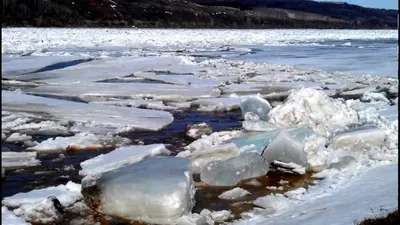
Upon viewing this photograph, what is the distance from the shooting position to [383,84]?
362 inches

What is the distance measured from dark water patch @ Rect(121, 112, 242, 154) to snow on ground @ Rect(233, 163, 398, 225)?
1.80 metres

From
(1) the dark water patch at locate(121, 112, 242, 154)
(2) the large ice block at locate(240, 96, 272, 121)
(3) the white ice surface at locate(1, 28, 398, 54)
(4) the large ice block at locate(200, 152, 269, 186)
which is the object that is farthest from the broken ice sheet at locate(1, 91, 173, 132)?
(3) the white ice surface at locate(1, 28, 398, 54)

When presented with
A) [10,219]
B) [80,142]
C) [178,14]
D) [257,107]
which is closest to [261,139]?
[257,107]

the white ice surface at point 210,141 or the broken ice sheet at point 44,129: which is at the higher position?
the white ice surface at point 210,141

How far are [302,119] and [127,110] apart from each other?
255 centimetres

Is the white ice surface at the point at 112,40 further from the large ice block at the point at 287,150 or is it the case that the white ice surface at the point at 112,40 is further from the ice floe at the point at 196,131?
the large ice block at the point at 287,150

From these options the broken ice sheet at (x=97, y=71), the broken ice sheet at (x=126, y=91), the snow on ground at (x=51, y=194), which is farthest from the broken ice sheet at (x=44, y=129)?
the broken ice sheet at (x=97, y=71)

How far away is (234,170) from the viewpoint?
3994 mm

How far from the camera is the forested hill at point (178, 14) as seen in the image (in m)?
58.6

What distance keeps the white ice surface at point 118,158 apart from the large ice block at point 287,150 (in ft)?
3.48

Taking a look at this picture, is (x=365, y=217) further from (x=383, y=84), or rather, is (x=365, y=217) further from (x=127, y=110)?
(x=383, y=84)

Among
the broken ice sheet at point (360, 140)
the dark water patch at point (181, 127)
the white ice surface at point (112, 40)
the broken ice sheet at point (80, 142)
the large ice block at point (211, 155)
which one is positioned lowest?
the white ice surface at point (112, 40)

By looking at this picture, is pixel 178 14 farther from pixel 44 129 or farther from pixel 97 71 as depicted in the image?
pixel 44 129

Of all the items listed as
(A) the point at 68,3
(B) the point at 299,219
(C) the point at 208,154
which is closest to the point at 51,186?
(C) the point at 208,154
